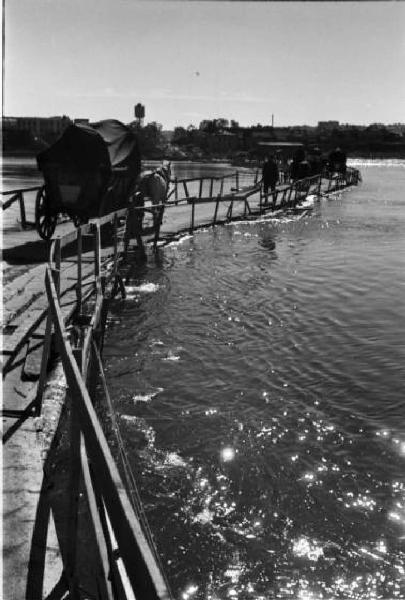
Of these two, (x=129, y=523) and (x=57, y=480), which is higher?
(x=129, y=523)

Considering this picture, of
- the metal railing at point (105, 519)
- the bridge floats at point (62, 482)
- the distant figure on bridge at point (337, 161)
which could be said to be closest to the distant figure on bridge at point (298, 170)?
the distant figure on bridge at point (337, 161)

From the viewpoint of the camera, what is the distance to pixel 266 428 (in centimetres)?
659

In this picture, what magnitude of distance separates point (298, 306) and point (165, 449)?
20.5 feet

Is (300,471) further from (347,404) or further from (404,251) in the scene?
(404,251)

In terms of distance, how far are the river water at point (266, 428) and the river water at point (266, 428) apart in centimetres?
2

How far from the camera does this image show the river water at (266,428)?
452cm

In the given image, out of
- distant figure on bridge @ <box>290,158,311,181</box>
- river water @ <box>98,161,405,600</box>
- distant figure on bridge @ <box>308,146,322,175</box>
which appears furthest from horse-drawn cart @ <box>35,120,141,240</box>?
distant figure on bridge @ <box>308,146,322,175</box>

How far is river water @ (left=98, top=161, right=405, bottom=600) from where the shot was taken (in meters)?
4.52

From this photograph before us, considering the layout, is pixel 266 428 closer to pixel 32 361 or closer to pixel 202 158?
pixel 32 361

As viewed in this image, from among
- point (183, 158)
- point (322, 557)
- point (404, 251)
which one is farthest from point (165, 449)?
point (183, 158)

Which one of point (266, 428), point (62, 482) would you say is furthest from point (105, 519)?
point (266, 428)

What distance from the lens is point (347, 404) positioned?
288 inches

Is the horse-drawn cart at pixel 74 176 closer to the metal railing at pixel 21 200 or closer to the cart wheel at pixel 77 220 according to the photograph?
the cart wheel at pixel 77 220

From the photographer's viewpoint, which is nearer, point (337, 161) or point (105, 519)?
point (105, 519)
